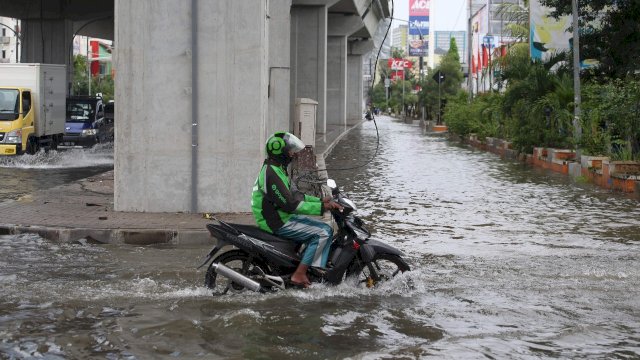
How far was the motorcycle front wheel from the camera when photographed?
8.75 meters

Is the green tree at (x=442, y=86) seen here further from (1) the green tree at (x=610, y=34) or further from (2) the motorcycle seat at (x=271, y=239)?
(2) the motorcycle seat at (x=271, y=239)

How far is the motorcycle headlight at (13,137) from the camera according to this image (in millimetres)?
27188

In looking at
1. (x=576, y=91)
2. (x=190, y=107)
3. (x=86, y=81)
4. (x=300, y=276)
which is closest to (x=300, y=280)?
(x=300, y=276)

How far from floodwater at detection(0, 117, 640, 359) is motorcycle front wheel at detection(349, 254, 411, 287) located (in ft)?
0.29

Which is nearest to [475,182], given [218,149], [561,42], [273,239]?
[218,149]

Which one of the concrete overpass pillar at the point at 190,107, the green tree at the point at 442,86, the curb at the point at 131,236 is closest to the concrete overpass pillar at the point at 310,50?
the green tree at the point at 442,86

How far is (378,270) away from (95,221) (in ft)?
18.1

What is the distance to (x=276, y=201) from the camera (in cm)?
848

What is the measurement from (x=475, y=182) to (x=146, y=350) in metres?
15.4

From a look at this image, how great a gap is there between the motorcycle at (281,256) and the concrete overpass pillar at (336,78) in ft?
174

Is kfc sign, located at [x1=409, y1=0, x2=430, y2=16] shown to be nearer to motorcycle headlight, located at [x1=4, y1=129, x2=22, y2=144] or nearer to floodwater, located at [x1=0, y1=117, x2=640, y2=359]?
motorcycle headlight, located at [x1=4, y1=129, x2=22, y2=144]

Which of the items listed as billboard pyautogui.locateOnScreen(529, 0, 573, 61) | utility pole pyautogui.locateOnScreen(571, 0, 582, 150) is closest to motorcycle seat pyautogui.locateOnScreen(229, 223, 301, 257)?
utility pole pyautogui.locateOnScreen(571, 0, 582, 150)

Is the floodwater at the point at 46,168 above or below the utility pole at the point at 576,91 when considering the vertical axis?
below

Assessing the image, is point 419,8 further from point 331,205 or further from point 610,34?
point 331,205
